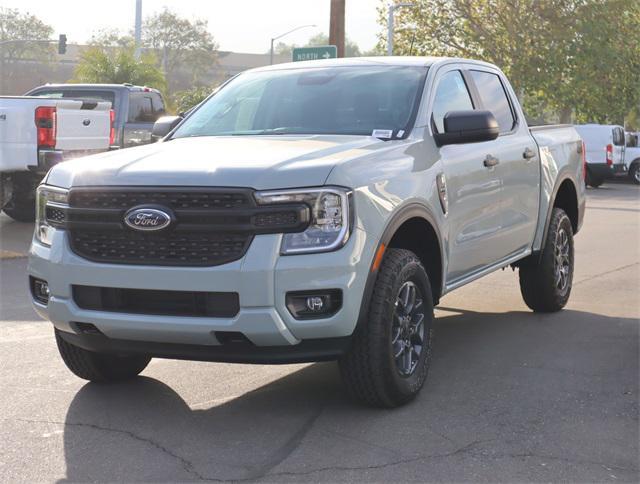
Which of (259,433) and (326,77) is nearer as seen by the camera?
(259,433)

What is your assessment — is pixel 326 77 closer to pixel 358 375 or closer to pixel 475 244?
pixel 475 244

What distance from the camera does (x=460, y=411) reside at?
5.34 metres

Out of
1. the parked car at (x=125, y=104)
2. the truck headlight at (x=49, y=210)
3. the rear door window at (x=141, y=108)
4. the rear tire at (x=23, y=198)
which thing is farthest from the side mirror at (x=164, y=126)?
the rear door window at (x=141, y=108)

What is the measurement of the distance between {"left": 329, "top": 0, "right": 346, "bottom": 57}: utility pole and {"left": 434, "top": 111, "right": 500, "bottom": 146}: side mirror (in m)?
16.8

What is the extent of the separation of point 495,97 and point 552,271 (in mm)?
1399

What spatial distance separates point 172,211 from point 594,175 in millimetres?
26782

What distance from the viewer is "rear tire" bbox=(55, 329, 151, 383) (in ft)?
18.5

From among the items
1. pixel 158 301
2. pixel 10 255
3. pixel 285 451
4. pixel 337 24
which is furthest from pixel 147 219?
pixel 337 24

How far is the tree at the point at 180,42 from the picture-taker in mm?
103250

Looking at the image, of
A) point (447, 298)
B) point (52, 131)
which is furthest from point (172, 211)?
point (52, 131)

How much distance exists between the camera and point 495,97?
742 centimetres

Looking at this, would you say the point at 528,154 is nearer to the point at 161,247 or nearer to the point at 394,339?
the point at 394,339

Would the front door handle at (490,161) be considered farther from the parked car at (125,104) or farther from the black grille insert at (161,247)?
the parked car at (125,104)

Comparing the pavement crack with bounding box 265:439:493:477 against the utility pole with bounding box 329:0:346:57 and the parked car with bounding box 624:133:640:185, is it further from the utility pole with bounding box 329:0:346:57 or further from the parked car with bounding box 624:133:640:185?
the parked car with bounding box 624:133:640:185
